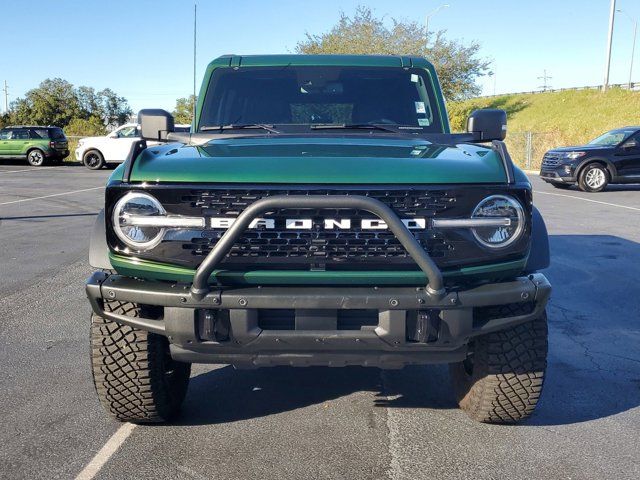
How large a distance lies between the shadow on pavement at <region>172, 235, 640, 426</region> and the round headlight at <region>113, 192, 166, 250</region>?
1.14 metres

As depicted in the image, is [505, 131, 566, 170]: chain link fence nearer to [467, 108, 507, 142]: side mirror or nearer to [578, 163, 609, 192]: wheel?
[578, 163, 609, 192]: wheel

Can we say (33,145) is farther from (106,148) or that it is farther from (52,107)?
(52,107)

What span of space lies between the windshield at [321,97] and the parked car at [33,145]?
2619cm

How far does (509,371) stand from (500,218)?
82 cm

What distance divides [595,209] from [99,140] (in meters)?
19.2

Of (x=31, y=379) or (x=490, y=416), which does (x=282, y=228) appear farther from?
Answer: (x=31, y=379)

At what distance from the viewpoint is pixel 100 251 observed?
3.16 meters

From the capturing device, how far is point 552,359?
4688 millimetres

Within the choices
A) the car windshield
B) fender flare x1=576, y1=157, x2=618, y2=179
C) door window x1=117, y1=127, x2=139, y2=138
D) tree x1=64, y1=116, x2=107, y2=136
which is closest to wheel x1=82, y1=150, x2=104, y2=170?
door window x1=117, y1=127, x2=139, y2=138

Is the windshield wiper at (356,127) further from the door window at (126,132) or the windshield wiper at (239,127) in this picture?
the door window at (126,132)

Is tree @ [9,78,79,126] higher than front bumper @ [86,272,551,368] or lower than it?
higher

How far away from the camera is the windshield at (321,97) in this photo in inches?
177

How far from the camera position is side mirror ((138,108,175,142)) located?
4293mm

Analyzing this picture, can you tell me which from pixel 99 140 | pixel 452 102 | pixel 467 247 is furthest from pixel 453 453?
pixel 452 102
